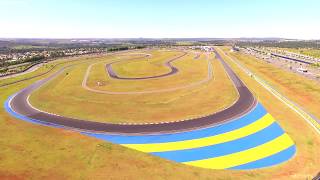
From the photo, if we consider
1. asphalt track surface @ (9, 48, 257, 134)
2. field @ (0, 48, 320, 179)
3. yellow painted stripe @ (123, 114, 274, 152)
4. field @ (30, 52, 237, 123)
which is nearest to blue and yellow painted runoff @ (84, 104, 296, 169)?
yellow painted stripe @ (123, 114, 274, 152)

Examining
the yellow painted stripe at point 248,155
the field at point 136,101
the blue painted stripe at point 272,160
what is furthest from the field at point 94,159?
the field at point 136,101

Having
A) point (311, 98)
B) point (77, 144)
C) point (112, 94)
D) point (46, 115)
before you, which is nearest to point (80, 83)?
point (112, 94)

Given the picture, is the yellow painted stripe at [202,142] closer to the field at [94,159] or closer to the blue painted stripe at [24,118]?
the field at [94,159]

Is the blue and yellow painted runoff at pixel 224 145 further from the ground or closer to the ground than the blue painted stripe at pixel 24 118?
closer to the ground

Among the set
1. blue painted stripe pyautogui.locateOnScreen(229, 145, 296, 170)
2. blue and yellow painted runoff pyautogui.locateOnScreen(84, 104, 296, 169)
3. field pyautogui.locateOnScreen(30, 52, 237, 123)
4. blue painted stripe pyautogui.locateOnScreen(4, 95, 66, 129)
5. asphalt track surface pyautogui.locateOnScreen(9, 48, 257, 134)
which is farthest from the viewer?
field pyautogui.locateOnScreen(30, 52, 237, 123)

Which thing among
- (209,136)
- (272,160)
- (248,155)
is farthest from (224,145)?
(272,160)

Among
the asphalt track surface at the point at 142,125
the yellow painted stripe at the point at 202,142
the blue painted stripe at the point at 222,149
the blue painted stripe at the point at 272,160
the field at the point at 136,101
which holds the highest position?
the field at the point at 136,101

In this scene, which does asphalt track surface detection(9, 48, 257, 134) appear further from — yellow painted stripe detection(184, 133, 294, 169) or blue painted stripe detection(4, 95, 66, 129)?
yellow painted stripe detection(184, 133, 294, 169)
